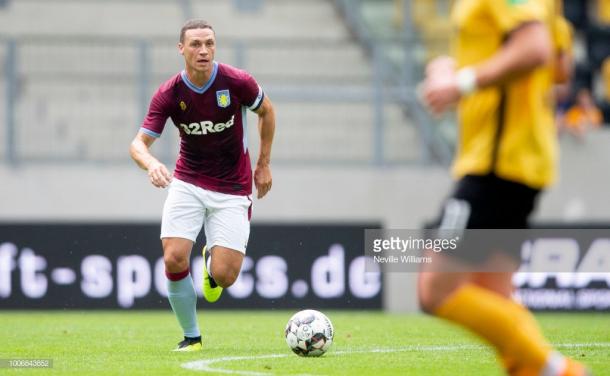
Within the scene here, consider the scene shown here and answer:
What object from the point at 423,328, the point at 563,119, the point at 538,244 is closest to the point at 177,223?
the point at 423,328

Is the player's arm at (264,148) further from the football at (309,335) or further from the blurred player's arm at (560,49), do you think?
the blurred player's arm at (560,49)

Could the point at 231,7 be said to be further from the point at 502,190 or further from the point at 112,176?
the point at 502,190

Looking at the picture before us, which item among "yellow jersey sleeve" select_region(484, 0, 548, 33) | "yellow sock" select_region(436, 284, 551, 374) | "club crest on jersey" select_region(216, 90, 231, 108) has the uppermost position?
"yellow jersey sleeve" select_region(484, 0, 548, 33)

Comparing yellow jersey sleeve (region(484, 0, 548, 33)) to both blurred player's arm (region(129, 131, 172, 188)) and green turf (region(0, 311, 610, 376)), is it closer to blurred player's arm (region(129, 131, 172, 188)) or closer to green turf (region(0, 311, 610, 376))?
green turf (region(0, 311, 610, 376))

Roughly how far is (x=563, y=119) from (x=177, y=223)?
8.14 meters

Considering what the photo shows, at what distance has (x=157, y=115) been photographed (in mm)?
9352

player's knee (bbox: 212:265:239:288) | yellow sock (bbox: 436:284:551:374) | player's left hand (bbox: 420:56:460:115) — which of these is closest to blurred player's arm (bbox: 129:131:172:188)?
player's knee (bbox: 212:265:239:288)

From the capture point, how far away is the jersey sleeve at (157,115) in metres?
9.30

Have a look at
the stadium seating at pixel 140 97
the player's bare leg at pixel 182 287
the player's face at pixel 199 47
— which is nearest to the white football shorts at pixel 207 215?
the player's bare leg at pixel 182 287

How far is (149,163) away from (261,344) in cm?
210

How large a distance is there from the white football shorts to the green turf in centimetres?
80

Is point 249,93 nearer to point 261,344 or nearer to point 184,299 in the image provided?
point 184,299

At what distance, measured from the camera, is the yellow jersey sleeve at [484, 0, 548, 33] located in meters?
5.30

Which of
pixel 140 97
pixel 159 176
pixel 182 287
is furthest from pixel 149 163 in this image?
pixel 140 97
